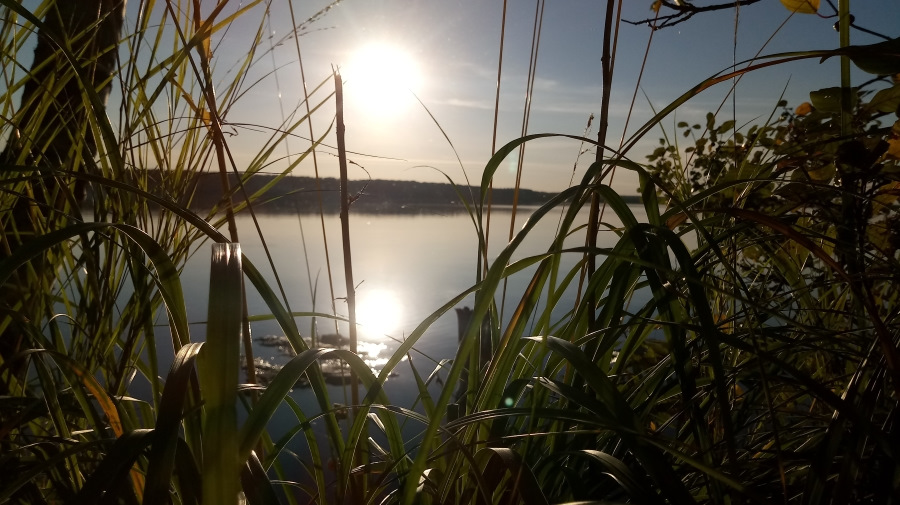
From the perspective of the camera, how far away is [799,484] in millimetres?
600

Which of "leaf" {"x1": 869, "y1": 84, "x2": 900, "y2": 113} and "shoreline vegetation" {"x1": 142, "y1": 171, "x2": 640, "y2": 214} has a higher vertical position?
"leaf" {"x1": 869, "y1": 84, "x2": 900, "y2": 113}

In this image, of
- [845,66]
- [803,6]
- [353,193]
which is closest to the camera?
[845,66]

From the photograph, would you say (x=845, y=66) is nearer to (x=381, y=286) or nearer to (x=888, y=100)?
(x=888, y=100)

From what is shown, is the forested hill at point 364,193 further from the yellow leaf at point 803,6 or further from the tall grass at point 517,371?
the yellow leaf at point 803,6

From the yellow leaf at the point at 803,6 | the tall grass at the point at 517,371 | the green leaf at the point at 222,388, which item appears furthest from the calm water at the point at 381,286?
the green leaf at the point at 222,388

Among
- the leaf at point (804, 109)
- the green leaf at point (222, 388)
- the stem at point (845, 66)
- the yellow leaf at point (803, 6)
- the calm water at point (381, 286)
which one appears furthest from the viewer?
the calm water at point (381, 286)

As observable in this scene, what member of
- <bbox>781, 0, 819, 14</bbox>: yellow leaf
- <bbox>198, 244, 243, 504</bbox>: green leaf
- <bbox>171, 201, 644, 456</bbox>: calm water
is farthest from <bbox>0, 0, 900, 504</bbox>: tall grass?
<bbox>171, 201, 644, 456</bbox>: calm water

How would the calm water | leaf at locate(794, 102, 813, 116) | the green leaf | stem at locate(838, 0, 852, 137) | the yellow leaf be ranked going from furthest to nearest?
the calm water, leaf at locate(794, 102, 813, 116), the yellow leaf, stem at locate(838, 0, 852, 137), the green leaf

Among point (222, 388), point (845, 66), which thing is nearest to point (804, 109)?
point (845, 66)

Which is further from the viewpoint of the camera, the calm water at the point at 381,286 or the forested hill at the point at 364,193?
the calm water at the point at 381,286

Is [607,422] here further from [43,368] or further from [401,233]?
[401,233]

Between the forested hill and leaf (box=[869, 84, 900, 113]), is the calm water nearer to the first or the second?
the forested hill

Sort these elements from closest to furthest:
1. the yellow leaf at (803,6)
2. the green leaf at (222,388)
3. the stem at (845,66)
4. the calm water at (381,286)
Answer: the green leaf at (222,388)
the stem at (845,66)
the yellow leaf at (803,6)
the calm water at (381,286)

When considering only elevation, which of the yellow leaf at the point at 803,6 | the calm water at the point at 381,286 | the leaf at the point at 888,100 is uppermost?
the yellow leaf at the point at 803,6
